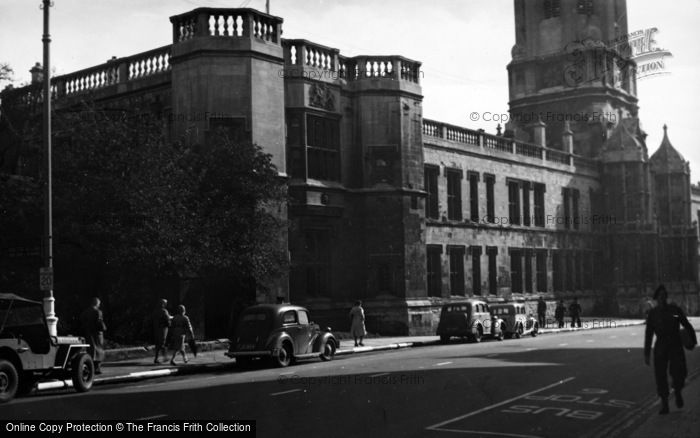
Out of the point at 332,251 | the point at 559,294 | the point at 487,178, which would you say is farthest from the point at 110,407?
the point at 559,294

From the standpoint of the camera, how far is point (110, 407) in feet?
46.5

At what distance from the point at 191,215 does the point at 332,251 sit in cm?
1031

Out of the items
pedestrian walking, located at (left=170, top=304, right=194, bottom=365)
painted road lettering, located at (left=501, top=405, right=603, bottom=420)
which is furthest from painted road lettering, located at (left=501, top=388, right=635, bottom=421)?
pedestrian walking, located at (left=170, top=304, right=194, bottom=365)

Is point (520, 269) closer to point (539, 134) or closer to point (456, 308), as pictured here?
point (539, 134)

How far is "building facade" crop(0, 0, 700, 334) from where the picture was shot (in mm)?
29984

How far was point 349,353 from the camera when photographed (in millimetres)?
27562

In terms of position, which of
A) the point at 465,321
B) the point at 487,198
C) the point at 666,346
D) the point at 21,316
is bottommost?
the point at 465,321

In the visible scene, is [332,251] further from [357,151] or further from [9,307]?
[9,307]

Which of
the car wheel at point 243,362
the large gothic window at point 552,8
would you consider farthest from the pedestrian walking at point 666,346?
the large gothic window at point 552,8

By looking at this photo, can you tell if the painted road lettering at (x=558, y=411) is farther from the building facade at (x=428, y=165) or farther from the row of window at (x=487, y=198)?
the row of window at (x=487, y=198)

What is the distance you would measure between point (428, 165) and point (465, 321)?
36.8 ft

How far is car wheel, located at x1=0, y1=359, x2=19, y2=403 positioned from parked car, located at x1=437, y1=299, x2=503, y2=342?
1961 cm

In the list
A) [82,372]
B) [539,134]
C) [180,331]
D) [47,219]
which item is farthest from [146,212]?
[539,134]

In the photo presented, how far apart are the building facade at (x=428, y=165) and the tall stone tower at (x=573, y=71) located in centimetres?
13
